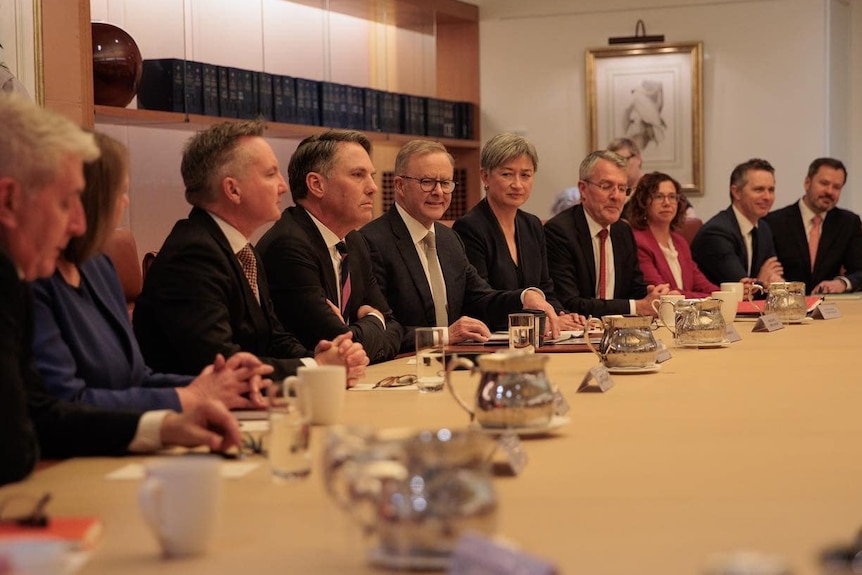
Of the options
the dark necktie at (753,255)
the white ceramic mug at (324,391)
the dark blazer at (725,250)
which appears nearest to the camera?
the white ceramic mug at (324,391)

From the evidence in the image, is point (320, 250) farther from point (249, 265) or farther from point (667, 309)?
point (667, 309)

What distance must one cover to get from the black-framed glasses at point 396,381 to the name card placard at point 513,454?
113cm

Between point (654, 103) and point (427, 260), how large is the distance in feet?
17.2

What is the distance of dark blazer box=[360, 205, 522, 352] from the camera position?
15.4ft

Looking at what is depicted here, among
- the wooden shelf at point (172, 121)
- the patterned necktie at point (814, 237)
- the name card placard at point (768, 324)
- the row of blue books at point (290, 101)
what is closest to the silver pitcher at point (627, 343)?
the name card placard at point (768, 324)

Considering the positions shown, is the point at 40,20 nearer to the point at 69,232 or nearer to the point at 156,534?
the point at 69,232

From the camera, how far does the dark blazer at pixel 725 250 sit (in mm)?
7004

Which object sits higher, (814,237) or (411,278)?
(814,237)

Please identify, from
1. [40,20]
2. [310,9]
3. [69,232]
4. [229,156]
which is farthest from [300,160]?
[310,9]

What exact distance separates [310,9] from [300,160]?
431cm

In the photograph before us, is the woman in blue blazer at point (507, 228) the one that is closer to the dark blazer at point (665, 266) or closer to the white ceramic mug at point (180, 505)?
the dark blazer at point (665, 266)

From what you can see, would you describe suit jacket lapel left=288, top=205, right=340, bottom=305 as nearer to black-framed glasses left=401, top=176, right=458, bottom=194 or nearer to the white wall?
black-framed glasses left=401, top=176, right=458, bottom=194

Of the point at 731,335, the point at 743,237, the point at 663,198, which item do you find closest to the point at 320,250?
the point at 731,335

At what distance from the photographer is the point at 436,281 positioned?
16.0 ft
